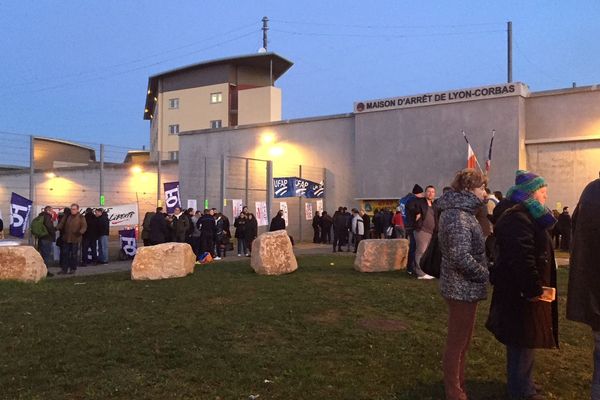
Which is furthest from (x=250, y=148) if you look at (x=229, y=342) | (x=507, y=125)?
(x=229, y=342)

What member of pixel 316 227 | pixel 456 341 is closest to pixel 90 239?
pixel 316 227

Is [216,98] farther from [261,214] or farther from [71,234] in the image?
[71,234]

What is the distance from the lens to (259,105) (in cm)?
4509

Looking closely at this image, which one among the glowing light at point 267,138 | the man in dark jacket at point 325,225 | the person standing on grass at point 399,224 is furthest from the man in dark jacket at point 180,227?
the glowing light at point 267,138

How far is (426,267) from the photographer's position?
4438 millimetres

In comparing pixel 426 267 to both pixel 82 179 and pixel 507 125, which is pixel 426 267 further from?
pixel 82 179

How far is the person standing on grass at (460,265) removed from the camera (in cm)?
403

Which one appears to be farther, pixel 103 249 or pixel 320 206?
pixel 320 206

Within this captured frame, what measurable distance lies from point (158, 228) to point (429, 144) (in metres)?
13.2

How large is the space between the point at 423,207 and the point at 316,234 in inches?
637

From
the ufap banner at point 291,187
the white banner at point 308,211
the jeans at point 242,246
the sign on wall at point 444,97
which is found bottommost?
the jeans at point 242,246

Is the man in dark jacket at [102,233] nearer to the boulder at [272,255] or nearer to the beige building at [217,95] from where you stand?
the boulder at [272,255]

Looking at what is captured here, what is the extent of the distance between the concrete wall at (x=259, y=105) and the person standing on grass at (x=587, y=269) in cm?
4123

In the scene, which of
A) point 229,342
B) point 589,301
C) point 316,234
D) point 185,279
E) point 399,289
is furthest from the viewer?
point 316,234
